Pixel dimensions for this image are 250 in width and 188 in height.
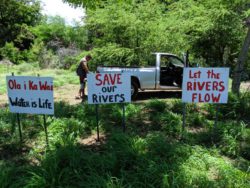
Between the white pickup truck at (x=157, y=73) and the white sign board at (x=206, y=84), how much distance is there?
3.96 m

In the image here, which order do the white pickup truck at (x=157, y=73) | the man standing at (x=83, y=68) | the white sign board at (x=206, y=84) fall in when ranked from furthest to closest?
the white pickup truck at (x=157, y=73)
the man standing at (x=83, y=68)
the white sign board at (x=206, y=84)

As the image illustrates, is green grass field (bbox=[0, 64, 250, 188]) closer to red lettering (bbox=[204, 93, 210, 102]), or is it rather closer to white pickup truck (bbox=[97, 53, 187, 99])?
red lettering (bbox=[204, 93, 210, 102])

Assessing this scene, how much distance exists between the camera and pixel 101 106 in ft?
23.4

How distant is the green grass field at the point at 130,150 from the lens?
3.61m

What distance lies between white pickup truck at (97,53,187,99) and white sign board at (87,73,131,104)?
3799mm

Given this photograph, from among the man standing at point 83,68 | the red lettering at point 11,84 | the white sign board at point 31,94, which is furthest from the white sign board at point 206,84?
the man standing at point 83,68

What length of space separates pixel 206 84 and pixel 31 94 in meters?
3.01

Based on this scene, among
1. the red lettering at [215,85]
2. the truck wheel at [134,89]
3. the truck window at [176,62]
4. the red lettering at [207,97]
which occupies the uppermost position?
the truck window at [176,62]

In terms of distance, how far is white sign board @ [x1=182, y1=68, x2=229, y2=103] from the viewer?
4910 mm

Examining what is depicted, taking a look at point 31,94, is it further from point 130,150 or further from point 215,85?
point 215,85

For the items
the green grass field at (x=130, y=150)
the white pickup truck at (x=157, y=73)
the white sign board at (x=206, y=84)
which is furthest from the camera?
the white pickup truck at (x=157, y=73)

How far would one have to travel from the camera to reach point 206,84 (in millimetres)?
4949

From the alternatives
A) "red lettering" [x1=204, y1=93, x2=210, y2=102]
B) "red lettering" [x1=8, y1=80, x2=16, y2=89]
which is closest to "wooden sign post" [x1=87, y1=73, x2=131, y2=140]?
"red lettering" [x1=8, y1=80, x2=16, y2=89]

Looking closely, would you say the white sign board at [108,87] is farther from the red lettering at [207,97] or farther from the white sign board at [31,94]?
the red lettering at [207,97]
